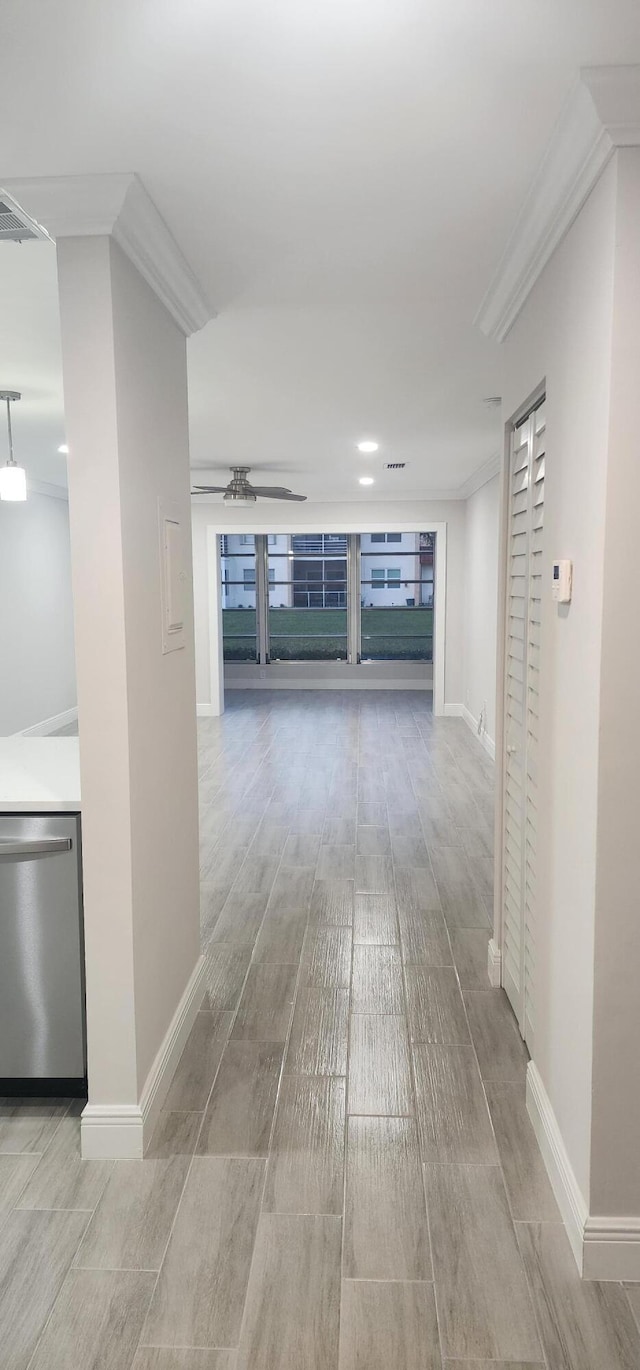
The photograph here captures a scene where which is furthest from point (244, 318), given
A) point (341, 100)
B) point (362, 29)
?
point (362, 29)

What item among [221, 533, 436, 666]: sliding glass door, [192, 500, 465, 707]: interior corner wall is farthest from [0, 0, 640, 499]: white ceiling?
[221, 533, 436, 666]: sliding glass door

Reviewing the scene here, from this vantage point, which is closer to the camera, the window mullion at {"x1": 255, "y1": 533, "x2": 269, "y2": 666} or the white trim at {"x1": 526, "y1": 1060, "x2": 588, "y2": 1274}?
the white trim at {"x1": 526, "y1": 1060, "x2": 588, "y2": 1274}

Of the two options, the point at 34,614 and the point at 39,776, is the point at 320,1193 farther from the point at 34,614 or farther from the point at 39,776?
the point at 34,614

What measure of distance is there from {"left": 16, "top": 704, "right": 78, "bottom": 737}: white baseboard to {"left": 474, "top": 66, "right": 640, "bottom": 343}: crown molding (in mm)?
6514

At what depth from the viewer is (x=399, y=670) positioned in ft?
40.7

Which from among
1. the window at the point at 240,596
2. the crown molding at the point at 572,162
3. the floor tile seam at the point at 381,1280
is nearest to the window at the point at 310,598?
the window at the point at 240,596

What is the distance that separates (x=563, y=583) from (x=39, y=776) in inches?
63.3

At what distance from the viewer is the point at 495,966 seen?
10.5 feet

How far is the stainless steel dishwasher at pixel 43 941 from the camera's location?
7.77 ft

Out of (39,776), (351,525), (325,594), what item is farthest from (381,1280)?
(325,594)

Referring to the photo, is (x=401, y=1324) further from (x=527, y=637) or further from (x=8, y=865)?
(x=527, y=637)

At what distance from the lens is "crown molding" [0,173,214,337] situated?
1.95 m

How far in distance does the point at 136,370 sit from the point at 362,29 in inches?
41.1

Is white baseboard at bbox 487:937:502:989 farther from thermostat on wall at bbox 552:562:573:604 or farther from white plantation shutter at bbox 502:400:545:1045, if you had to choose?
thermostat on wall at bbox 552:562:573:604
